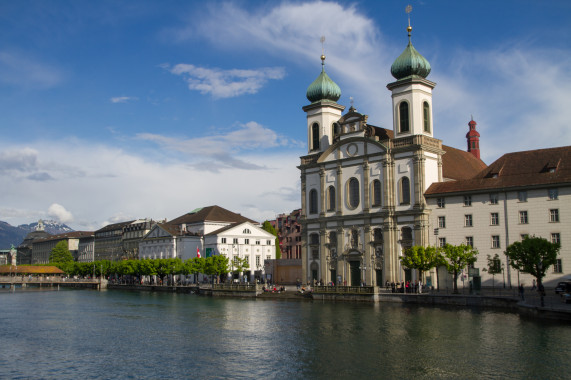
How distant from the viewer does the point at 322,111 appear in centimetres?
8638

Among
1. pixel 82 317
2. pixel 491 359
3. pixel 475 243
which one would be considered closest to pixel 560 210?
pixel 475 243

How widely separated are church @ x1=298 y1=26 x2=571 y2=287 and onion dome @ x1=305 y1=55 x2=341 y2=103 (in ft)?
18.2

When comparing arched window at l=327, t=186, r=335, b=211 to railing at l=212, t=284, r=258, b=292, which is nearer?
railing at l=212, t=284, r=258, b=292

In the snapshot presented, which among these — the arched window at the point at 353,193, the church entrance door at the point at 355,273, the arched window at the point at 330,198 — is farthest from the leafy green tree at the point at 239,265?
the arched window at the point at 353,193

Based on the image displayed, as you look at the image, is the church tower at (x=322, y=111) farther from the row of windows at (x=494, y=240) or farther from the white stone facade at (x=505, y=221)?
the row of windows at (x=494, y=240)

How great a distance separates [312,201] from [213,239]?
3912cm

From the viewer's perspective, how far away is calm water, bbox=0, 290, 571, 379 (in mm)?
29500

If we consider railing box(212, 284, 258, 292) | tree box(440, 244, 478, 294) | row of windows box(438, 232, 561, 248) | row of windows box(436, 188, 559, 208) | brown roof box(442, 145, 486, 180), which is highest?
brown roof box(442, 145, 486, 180)

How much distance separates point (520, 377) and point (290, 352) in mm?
12416

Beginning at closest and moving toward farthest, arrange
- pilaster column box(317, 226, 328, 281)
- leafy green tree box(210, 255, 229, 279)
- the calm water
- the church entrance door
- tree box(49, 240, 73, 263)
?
the calm water → the church entrance door → pilaster column box(317, 226, 328, 281) → leafy green tree box(210, 255, 229, 279) → tree box(49, 240, 73, 263)

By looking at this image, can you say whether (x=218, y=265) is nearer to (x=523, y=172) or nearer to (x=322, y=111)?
(x=322, y=111)

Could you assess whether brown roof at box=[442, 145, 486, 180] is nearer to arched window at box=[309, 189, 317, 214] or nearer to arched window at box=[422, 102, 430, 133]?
arched window at box=[422, 102, 430, 133]

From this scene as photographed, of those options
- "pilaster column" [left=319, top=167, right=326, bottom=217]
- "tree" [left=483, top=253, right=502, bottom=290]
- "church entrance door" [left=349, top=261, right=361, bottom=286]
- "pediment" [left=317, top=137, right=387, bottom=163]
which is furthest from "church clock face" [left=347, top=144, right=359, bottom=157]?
"tree" [left=483, top=253, right=502, bottom=290]

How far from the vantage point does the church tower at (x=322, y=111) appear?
85.8 meters
